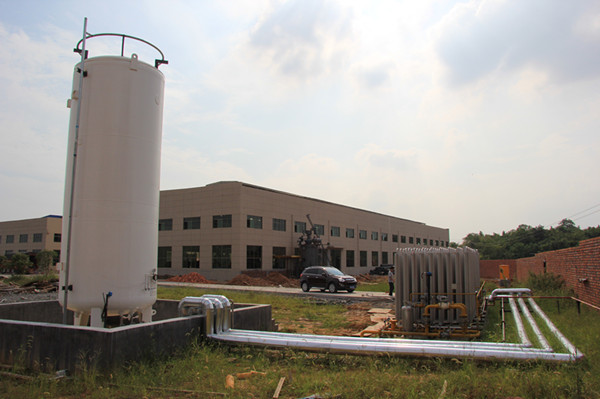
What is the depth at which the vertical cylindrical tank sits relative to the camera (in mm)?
8508

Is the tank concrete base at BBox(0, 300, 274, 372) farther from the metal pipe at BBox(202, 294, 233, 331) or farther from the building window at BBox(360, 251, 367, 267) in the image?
the building window at BBox(360, 251, 367, 267)

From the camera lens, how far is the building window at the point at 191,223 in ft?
140

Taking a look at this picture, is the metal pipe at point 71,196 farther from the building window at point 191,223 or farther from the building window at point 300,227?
the building window at point 300,227

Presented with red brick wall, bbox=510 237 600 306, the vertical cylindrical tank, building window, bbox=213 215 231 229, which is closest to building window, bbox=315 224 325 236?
building window, bbox=213 215 231 229

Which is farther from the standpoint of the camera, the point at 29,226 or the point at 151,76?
the point at 29,226

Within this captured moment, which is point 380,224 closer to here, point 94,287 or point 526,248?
point 526,248

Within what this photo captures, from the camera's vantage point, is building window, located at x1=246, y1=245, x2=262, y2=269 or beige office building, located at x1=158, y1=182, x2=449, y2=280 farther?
building window, located at x1=246, y1=245, x2=262, y2=269

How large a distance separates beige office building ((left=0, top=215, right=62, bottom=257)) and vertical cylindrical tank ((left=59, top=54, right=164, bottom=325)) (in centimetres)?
6759

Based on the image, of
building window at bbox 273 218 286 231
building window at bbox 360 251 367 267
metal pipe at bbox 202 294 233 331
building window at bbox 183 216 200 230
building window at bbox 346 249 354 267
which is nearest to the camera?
metal pipe at bbox 202 294 233 331

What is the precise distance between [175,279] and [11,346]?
3254cm

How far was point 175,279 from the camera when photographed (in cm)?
3919

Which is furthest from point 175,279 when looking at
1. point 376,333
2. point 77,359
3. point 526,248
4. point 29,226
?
point 526,248

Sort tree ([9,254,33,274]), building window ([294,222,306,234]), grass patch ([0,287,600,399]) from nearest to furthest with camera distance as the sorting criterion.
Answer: grass patch ([0,287,600,399])
tree ([9,254,33,274])
building window ([294,222,306,234])

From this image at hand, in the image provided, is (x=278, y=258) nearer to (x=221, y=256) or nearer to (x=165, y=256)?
(x=221, y=256)
